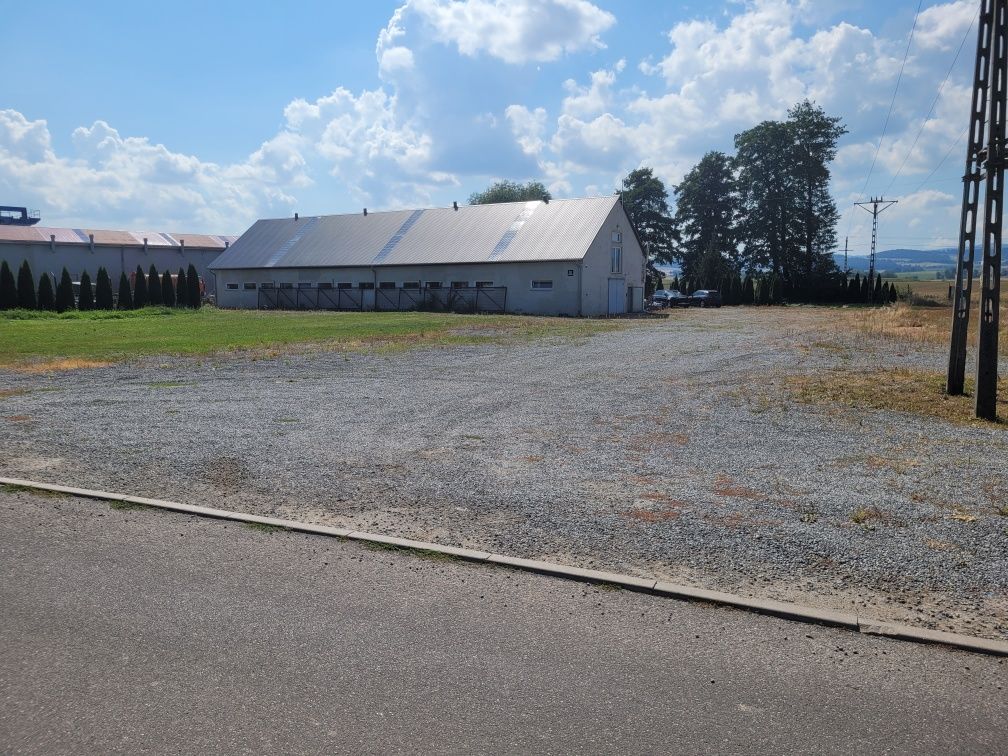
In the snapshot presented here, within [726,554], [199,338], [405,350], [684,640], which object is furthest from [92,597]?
[199,338]

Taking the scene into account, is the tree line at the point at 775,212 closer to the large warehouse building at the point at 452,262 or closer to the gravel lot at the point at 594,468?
the large warehouse building at the point at 452,262

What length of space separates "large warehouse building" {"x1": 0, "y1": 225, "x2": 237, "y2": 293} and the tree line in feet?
146

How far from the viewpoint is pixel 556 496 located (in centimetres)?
697

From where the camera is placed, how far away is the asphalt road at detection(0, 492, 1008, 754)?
337 centimetres

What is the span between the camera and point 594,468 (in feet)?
26.3

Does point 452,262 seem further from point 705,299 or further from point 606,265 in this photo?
point 705,299

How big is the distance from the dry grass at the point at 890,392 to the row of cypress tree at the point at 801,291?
5359 cm

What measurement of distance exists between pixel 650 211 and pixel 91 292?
52816mm

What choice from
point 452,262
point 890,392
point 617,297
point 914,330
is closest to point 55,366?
point 890,392

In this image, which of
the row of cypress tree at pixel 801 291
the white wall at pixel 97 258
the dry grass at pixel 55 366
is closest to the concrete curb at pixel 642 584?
the dry grass at pixel 55 366

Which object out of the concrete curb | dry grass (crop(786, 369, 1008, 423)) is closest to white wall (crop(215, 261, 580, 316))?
dry grass (crop(786, 369, 1008, 423))

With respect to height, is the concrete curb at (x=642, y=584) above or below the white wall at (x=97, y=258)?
below

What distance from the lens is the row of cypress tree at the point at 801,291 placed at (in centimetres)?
6475

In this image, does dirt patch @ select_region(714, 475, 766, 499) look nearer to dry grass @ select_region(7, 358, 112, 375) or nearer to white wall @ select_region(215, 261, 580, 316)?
dry grass @ select_region(7, 358, 112, 375)
